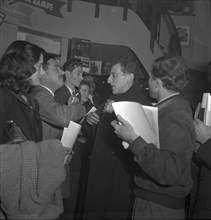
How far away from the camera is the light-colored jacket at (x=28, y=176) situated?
2.20 ft

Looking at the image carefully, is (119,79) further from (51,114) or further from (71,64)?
(51,114)

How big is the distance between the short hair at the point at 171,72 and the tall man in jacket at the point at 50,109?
387 millimetres

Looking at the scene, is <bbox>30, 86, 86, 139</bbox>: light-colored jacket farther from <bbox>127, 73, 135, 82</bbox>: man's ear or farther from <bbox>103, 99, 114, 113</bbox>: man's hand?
<bbox>127, 73, 135, 82</bbox>: man's ear

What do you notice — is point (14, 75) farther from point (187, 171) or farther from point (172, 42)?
point (172, 42)

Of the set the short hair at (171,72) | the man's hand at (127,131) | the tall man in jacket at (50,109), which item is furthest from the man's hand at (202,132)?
the tall man in jacket at (50,109)

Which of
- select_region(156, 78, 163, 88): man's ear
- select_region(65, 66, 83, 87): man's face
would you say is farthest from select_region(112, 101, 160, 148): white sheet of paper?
select_region(65, 66, 83, 87): man's face

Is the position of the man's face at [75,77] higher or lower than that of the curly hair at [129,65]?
lower

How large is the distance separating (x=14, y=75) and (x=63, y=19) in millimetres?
405

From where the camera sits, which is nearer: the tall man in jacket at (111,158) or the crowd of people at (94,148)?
the crowd of people at (94,148)

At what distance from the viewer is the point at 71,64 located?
119 centimetres

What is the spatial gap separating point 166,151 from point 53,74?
23.7 inches

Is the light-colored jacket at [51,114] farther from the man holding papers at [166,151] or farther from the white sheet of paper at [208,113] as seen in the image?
the white sheet of paper at [208,113]

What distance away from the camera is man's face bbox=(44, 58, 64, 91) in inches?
44.9

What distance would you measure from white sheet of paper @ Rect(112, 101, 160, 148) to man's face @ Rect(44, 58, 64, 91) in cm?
48
